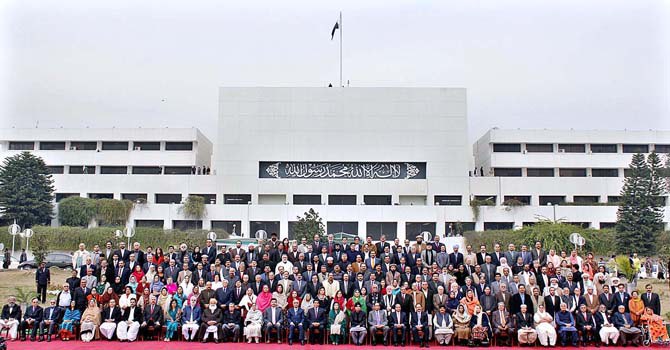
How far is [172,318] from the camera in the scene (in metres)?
12.3

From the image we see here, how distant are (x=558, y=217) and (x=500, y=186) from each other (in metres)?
4.98

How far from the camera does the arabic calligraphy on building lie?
4428 cm

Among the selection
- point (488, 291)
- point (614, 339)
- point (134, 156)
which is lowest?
point (614, 339)

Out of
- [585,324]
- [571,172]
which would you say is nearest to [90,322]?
[585,324]

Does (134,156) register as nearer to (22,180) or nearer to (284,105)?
(22,180)

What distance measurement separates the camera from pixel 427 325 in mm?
12000

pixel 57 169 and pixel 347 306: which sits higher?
pixel 57 169

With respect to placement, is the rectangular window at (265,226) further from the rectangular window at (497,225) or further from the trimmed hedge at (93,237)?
the rectangular window at (497,225)

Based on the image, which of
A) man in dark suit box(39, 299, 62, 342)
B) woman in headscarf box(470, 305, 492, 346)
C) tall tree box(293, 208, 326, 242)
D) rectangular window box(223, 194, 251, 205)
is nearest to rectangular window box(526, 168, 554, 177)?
tall tree box(293, 208, 326, 242)

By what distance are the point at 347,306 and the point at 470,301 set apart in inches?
107

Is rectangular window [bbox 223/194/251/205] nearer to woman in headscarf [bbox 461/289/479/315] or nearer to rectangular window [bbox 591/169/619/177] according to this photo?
rectangular window [bbox 591/169/619/177]

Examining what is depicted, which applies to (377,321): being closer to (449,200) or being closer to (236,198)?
(449,200)

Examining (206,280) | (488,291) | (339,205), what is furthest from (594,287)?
(339,205)

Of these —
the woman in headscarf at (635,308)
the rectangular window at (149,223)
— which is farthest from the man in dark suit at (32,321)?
the rectangular window at (149,223)
